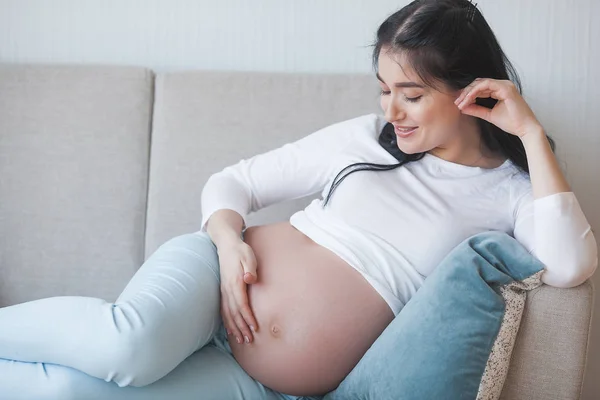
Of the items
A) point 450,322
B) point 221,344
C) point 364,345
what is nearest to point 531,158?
point 450,322

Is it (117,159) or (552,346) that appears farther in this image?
(117,159)

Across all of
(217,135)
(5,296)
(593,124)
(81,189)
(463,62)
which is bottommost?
(5,296)

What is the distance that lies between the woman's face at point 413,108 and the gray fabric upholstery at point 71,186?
0.73 meters

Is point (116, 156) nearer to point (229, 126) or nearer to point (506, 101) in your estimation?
point (229, 126)

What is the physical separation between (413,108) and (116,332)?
67 cm

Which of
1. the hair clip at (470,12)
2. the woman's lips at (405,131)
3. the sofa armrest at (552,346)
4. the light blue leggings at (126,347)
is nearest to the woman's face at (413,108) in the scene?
the woman's lips at (405,131)

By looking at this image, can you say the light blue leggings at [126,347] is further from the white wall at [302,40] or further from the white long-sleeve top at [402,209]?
the white wall at [302,40]

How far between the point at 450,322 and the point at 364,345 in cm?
21

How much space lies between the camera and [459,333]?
1.10m

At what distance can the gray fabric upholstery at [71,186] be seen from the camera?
1703 millimetres

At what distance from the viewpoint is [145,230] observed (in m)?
1.74

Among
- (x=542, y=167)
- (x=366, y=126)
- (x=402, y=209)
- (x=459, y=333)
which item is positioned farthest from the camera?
(x=366, y=126)

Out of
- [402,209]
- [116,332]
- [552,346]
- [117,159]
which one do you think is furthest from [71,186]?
[552,346]

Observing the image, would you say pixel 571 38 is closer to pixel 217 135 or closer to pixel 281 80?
pixel 281 80
